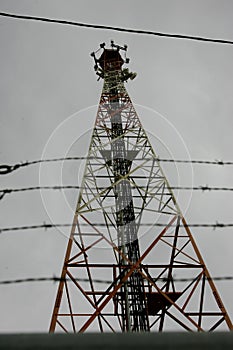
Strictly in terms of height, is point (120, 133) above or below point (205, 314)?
above

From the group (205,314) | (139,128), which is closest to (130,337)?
(205,314)

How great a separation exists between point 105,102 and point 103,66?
4.00 metres

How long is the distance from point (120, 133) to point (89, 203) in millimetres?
5429

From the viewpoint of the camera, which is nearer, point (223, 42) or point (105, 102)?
point (223, 42)

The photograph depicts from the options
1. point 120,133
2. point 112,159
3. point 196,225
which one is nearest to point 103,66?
point 120,133

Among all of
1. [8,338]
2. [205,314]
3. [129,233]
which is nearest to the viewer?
[8,338]

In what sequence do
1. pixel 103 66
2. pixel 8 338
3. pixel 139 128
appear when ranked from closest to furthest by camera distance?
pixel 8 338 → pixel 139 128 → pixel 103 66

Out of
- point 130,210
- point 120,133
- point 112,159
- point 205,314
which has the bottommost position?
point 205,314

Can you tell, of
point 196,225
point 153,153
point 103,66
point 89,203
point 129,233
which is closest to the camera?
point 196,225

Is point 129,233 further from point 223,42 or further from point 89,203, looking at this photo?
point 223,42

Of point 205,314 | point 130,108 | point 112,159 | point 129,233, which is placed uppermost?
point 130,108

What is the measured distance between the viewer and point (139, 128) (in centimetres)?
1434

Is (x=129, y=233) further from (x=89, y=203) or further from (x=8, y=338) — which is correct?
(x=8, y=338)

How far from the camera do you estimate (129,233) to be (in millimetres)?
11555
